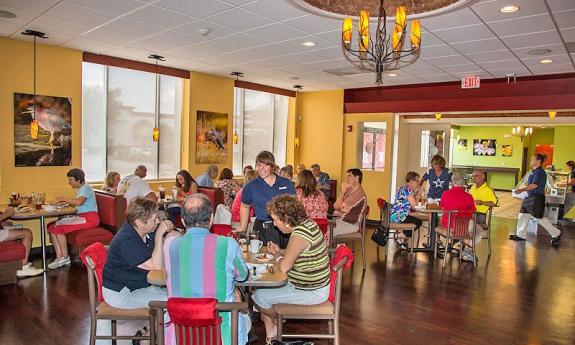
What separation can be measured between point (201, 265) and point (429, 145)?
353 inches

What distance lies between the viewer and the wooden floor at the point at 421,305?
3830 millimetres

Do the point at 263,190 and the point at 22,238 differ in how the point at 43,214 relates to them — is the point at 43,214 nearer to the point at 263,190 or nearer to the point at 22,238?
the point at 22,238

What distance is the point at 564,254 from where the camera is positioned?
7.29 m

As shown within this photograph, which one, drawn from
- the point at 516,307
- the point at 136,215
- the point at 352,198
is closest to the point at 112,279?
the point at 136,215

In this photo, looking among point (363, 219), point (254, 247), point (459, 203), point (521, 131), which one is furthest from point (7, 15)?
point (521, 131)

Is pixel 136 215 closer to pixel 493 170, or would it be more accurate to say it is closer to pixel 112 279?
pixel 112 279

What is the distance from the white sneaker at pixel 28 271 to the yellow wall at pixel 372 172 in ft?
22.3

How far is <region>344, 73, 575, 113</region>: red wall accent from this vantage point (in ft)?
24.1

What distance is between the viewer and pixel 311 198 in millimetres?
5320

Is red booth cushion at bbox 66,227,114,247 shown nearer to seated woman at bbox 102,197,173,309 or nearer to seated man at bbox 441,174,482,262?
seated woman at bbox 102,197,173,309

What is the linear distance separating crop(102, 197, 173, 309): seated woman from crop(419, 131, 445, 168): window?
333 inches

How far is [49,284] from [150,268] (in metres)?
2.78

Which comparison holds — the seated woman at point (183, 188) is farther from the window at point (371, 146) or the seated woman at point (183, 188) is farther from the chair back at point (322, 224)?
the window at point (371, 146)

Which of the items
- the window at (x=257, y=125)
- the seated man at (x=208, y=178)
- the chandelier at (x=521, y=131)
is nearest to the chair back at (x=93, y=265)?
the seated man at (x=208, y=178)
